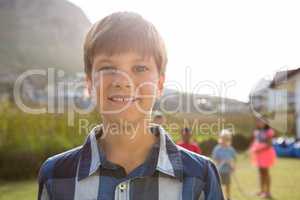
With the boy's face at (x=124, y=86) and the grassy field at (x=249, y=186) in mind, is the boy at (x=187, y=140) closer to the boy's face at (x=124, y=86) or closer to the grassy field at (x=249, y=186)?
the grassy field at (x=249, y=186)

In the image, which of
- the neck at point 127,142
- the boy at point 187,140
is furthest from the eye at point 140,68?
the boy at point 187,140

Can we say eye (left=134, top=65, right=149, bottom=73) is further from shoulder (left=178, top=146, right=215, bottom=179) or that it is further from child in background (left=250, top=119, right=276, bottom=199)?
child in background (left=250, top=119, right=276, bottom=199)

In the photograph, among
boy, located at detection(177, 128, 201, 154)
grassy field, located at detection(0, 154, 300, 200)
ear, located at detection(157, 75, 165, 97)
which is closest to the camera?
ear, located at detection(157, 75, 165, 97)

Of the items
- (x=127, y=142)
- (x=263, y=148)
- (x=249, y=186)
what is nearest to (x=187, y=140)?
(x=263, y=148)

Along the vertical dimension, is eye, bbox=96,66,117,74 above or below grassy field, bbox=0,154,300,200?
above

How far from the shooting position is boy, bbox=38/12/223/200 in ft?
3.16

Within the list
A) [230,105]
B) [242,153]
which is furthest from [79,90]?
[242,153]

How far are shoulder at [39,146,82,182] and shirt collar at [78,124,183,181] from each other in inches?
0.8

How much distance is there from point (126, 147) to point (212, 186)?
22 centimetres

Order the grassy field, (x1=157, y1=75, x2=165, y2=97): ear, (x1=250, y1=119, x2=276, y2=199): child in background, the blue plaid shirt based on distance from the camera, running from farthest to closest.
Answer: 1. the grassy field
2. (x1=250, y1=119, x2=276, y2=199): child in background
3. (x1=157, y1=75, x2=165, y2=97): ear
4. the blue plaid shirt

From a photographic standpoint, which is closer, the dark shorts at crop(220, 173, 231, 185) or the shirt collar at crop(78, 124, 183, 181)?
the shirt collar at crop(78, 124, 183, 181)

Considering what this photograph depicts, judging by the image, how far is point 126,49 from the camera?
3.26 feet

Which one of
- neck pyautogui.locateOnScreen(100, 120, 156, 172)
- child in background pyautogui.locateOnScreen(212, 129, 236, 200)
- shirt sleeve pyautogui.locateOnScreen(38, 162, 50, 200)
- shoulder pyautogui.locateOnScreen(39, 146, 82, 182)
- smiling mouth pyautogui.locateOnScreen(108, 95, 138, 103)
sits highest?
smiling mouth pyautogui.locateOnScreen(108, 95, 138, 103)

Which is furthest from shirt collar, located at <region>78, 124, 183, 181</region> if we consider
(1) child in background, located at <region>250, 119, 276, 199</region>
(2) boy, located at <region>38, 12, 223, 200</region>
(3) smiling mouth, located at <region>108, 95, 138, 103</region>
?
(1) child in background, located at <region>250, 119, 276, 199</region>
